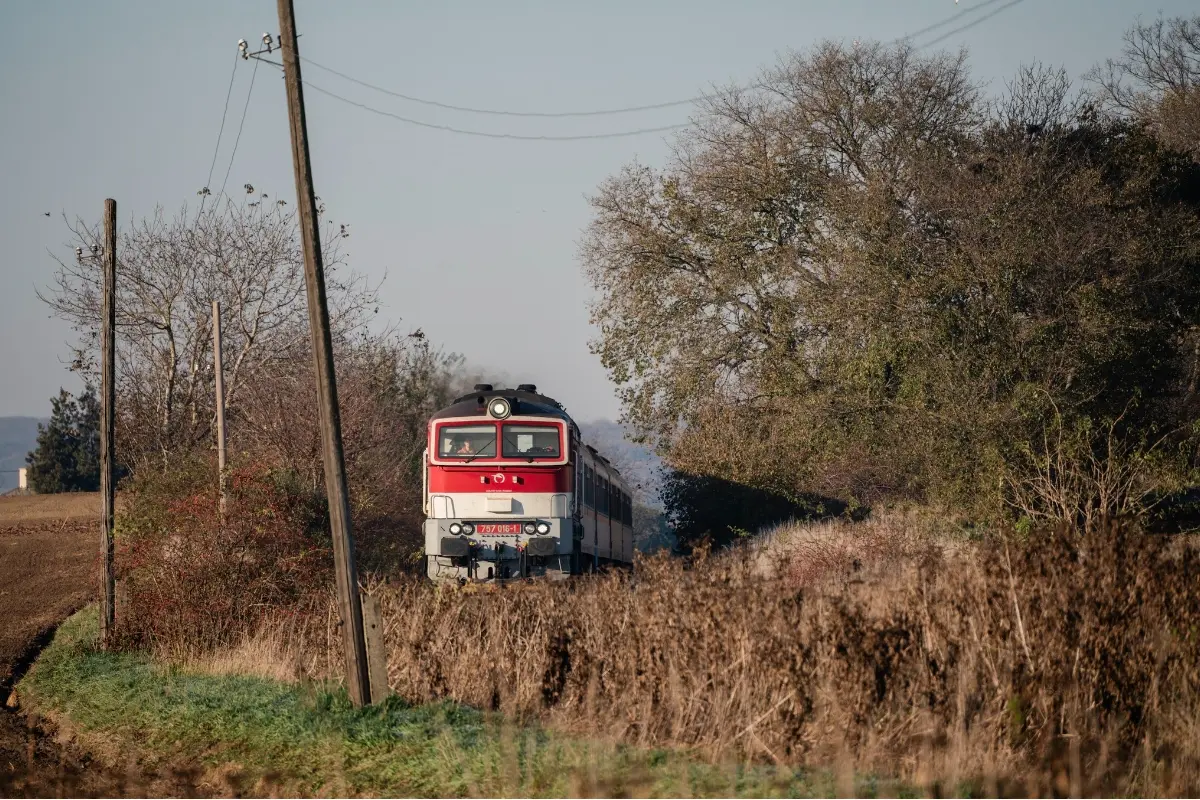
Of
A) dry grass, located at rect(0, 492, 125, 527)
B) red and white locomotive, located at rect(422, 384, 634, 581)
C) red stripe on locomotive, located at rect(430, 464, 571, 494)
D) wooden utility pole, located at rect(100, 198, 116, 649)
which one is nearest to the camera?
wooden utility pole, located at rect(100, 198, 116, 649)

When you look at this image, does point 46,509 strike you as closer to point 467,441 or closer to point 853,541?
point 467,441

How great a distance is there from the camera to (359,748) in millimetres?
10445

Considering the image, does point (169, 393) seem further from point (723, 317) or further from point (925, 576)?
point (925, 576)

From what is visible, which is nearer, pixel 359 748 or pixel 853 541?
pixel 359 748

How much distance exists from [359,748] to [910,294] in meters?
20.1

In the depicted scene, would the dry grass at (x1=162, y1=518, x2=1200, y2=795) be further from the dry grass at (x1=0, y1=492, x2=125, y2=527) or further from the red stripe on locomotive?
the dry grass at (x1=0, y1=492, x2=125, y2=527)

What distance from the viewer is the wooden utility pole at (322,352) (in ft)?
39.7

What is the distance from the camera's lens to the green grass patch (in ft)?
28.2

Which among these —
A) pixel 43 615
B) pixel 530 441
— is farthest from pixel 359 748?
pixel 43 615

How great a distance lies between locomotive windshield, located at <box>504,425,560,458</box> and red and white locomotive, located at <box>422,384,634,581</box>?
2cm

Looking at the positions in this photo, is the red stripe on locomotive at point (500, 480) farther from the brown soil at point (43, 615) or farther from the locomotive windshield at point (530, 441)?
the brown soil at point (43, 615)

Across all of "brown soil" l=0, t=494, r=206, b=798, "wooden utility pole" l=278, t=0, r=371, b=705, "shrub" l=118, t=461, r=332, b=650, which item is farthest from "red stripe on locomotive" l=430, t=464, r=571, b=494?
"wooden utility pole" l=278, t=0, r=371, b=705

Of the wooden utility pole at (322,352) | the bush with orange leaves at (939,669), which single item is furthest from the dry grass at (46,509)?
the bush with orange leaves at (939,669)

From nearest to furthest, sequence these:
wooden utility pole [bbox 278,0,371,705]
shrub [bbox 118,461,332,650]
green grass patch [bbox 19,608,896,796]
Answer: green grass patch [bbox 19,608,896,796]
wooden utility pole [bbox 278,0,371,705]
shrub [bbox 118,461,332,650]
